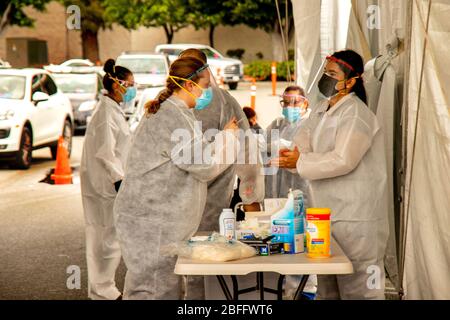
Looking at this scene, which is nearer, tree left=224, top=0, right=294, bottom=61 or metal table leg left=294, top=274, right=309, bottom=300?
metal table leg left=294, top=274, right=309, bottom=300

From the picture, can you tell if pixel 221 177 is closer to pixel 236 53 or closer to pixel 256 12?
pixel 256 12

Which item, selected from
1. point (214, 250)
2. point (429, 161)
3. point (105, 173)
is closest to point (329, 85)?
point (429, 161)

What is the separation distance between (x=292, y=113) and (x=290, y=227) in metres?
3.28

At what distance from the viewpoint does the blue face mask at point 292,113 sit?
8.53 m

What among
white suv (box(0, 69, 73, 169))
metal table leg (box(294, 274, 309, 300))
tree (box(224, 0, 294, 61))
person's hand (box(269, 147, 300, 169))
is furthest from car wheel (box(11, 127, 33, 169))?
tree (box(224, 0, 294, 61))

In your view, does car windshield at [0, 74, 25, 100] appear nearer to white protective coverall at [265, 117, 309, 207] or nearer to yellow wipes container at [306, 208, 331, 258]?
white protective coverall at [265, 117, 309, 207]

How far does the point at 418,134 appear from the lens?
20.7ft

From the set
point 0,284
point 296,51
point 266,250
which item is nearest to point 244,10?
point 296,51

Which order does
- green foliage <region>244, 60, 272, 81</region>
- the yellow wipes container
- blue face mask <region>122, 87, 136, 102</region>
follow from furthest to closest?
green foliage <region>244, 60, 272, 81</region>, blue face mask <region>122, 87, 136, 102</region>, the yellow wipes container

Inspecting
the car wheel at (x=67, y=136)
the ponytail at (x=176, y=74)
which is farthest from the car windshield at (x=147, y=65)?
the ponytail at (x=176, y=74)

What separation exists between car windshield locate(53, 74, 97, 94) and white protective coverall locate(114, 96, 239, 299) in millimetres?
17898

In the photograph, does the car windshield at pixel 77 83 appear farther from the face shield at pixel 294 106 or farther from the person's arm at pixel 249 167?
the person's arm at pixel 249 167

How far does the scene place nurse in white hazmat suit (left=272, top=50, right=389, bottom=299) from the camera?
18.9 feet

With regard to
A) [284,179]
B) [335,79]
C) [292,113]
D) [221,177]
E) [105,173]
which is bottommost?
[284,179]
